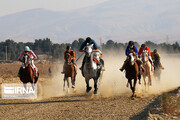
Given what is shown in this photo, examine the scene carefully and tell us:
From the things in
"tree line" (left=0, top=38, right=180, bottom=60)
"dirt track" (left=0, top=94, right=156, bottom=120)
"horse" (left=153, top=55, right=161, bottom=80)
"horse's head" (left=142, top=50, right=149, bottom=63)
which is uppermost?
"tree line" (left=0, top=38, right=180, bottom=60)

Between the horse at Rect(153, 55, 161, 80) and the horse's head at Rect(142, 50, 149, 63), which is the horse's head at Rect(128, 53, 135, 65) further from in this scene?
the horse at Rect(153, 55, 161, 80)

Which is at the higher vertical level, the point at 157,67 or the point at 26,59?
the point at 26,59

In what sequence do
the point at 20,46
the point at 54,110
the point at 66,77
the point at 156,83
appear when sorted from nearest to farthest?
1. the point at 54,110
2. the point at 66,77
3. the point at 156,83
4. the point at 20,46

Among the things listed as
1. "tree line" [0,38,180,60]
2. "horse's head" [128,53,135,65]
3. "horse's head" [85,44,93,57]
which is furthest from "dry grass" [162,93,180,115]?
"tree line" [0,38,180,60]

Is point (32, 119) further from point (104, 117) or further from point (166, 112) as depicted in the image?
point (166, 112)

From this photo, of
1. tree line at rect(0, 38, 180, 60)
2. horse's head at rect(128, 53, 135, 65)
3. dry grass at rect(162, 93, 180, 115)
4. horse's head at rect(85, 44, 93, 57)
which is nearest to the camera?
dry grass at rect(162, 93, 180, 115)

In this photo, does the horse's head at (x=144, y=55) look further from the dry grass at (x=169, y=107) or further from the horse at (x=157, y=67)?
the dry grass at (x=169, y=107)

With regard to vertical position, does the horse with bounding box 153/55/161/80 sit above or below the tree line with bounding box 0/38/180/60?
below

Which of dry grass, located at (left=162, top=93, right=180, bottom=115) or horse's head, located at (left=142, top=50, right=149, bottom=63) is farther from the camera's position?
horse's head, located at (left=142, top=50, right=149, bottom=63)

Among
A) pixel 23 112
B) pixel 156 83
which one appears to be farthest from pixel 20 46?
pixel 23 112

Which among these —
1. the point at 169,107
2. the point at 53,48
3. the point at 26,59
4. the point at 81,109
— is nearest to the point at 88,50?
the point at 26,59

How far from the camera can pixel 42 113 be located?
13547 millimetres

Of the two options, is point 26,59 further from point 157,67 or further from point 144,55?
point 157,67

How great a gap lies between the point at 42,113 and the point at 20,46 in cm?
8833
